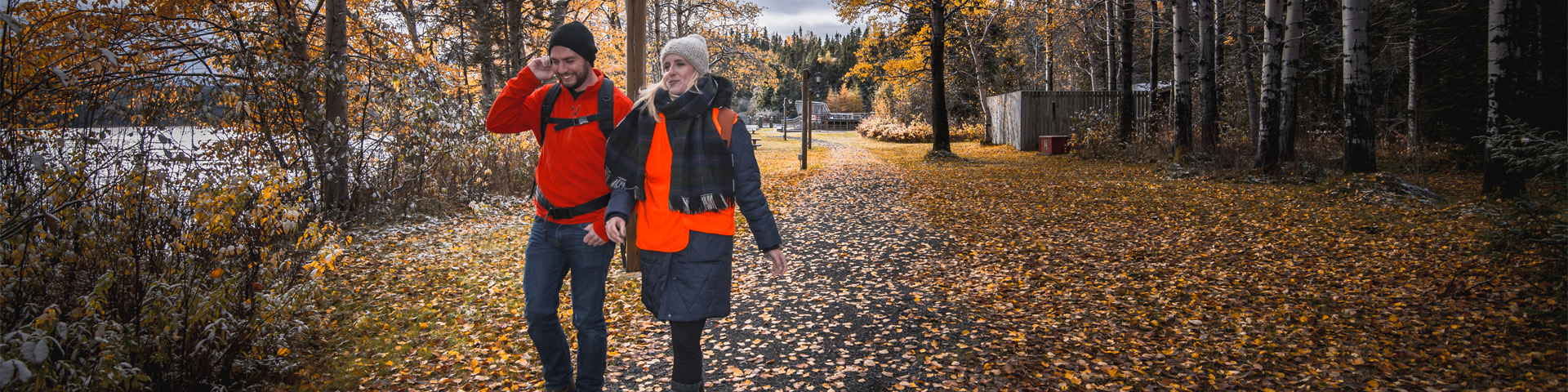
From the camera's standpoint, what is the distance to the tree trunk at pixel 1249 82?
43.5 feet

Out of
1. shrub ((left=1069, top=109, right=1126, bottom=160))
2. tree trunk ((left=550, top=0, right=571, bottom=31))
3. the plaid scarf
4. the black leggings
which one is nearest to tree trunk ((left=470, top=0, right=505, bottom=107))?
tree trunk ((left=550, top=0, right=571, bottom=31))

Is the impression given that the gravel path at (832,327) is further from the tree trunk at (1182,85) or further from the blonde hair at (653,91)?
the tree trunk at (1182,85)

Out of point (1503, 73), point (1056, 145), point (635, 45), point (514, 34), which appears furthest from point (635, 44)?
point (1056, 145)

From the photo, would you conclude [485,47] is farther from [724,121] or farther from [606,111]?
[724,121]

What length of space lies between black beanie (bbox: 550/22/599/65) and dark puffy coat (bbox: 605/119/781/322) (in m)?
0.62

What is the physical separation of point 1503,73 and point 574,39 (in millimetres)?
9475

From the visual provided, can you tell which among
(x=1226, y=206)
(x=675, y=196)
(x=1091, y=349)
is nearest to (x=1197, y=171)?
(x=1226, y=206)

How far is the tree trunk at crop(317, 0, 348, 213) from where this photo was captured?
21.8 feet

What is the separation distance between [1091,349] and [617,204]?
2791 millimetres

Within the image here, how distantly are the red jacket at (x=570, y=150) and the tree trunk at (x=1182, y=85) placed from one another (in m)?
12.9

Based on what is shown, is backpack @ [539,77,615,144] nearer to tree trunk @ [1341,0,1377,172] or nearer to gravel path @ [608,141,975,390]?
gravel path @ [608,141,975,390]

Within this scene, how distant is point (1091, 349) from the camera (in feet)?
13.4

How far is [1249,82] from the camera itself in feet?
44.7

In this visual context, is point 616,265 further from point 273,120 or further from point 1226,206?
point 1226,206
